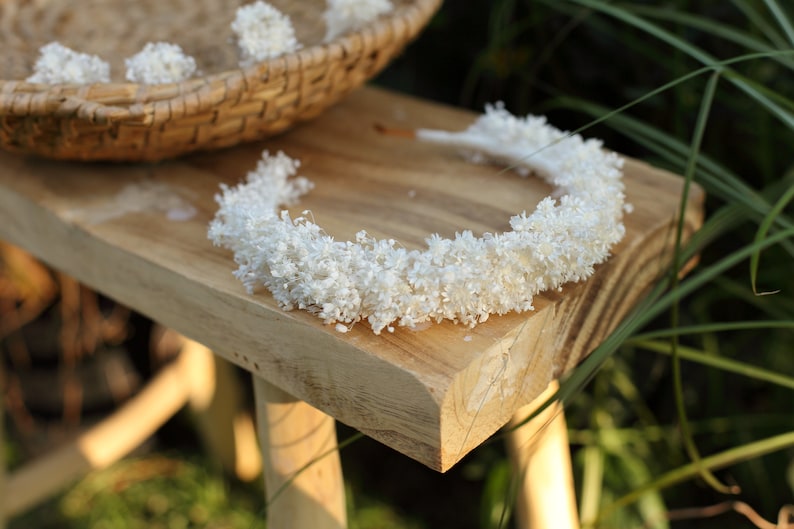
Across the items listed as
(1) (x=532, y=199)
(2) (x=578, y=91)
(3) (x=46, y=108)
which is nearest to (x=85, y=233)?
(3) (x=46, y=108)

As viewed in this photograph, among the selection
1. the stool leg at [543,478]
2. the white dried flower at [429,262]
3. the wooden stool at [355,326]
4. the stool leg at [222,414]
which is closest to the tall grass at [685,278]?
the stool leg at [543,478]

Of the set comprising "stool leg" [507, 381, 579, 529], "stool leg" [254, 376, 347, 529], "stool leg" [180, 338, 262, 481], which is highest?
"stool leg" [254, 376, 347, 529]

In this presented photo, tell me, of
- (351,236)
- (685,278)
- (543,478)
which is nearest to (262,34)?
(351,236)

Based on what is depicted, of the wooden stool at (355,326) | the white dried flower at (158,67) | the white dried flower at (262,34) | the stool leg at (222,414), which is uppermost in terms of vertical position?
the white dried flower at (262,34)

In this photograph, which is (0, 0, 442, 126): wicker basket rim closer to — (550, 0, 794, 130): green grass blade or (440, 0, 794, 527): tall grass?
(550, 0, 794, 130): green grass blade

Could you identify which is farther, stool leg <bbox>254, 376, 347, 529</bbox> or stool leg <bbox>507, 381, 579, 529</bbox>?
stool leg <bbox>507, 381, 579, 529</bbox>

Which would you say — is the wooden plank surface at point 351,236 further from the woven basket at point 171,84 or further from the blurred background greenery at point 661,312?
the blurred background greenery at point 661,312

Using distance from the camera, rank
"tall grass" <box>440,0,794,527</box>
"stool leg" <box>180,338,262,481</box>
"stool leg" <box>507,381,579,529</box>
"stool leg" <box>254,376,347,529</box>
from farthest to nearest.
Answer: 1. "stool leg" <box>180,338,262,481</box>
2. "tall grass" <box>440,0,794,527</box>
3. "stool leg" <box>507,381,579,529</box>
4. "stool leg" <box>254,376,347,529</box>

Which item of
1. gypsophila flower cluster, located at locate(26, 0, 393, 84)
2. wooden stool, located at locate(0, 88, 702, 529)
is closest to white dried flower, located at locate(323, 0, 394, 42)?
gypsophila flower cluster, located at locate(26, 0, 393, 84)
